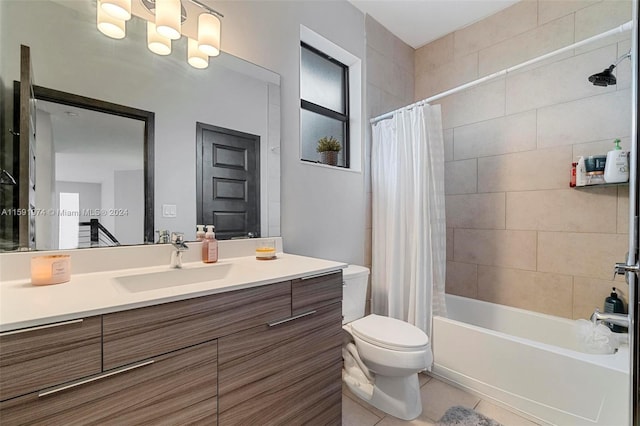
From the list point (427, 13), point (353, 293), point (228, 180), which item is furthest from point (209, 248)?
point (427, 13)

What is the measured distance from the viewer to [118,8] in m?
1.23

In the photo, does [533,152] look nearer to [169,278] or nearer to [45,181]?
[169,278]

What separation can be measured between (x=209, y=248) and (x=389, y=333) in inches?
42.5

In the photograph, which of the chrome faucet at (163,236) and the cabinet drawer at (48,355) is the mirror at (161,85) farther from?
the cabinet drawer at (48,355)

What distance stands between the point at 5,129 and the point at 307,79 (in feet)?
5.86

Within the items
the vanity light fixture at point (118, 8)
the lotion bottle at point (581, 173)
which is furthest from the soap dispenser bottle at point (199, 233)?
the lotion bottle at point (581, 173)

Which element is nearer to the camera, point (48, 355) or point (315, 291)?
point (48, 355)

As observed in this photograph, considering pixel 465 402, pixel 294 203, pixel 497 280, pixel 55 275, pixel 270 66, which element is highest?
pixel 270 66

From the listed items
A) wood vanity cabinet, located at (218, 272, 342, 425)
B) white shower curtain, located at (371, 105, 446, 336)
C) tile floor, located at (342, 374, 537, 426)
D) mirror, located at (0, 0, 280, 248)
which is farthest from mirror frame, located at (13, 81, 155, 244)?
white shower curtain, located at (371, 105, 446, 336)

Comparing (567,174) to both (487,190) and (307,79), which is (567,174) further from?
(307,79)

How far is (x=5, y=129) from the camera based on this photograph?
1.05 metres

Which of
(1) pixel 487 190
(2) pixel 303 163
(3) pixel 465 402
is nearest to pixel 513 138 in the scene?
(1) pixel 487 190

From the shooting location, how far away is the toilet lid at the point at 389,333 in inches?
59.6

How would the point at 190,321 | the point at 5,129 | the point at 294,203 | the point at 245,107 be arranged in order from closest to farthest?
→ 1. the point at 190,321
2. the point at 5,129
3. the point at 245,107
4. the point at 294,203
